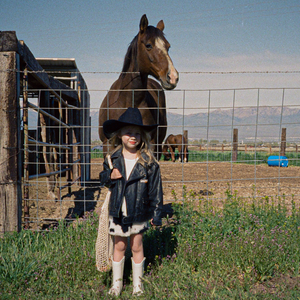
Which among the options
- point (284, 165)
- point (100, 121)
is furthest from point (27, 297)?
point (284, 165)

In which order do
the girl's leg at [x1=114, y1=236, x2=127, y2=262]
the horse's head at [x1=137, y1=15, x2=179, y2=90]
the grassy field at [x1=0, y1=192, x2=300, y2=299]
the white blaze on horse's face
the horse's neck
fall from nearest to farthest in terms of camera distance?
the grassy field at [x1=0, y1=192, x2=300, y2=299], the girl's leg at [x1=114, y1=236, x2=127, y2=262], the white blaze on horse's face, the horse's head at [x1=137, y1=15, x2=179, y2=90], the horse's neck

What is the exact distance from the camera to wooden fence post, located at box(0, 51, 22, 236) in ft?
12.0

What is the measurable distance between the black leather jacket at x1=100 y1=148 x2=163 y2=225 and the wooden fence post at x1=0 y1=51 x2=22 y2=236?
5.48 ft

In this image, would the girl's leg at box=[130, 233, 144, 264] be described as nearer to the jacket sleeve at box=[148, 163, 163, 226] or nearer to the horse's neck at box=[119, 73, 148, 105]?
the jacket sleeve at box=[148, 163, 163, 226]

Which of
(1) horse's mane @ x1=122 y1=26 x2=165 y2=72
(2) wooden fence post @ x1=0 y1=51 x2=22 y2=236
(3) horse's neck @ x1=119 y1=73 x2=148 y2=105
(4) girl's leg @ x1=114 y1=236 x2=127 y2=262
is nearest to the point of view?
(4) girl's leg @ x1=114 y1=236 x2=127 y2=262

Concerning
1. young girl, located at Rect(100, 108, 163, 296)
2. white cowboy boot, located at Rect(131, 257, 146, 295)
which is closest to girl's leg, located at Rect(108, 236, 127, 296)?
young girl, located at Rect(100, 108, 163, 296)

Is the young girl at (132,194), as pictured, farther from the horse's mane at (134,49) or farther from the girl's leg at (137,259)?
the horse's mane at (134,49)

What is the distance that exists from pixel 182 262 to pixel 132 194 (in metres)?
0.94

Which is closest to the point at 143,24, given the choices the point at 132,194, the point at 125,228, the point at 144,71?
the point at 144,71

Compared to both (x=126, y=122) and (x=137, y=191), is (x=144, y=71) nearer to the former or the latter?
(x=126, y=122)

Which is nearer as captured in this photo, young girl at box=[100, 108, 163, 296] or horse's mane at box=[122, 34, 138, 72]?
young girl at box=[100, 108, 163, 296]

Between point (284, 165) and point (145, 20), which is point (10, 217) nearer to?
point (145, 20)

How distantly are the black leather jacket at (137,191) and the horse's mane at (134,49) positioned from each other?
2.38 m

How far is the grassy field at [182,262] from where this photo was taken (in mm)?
2486
